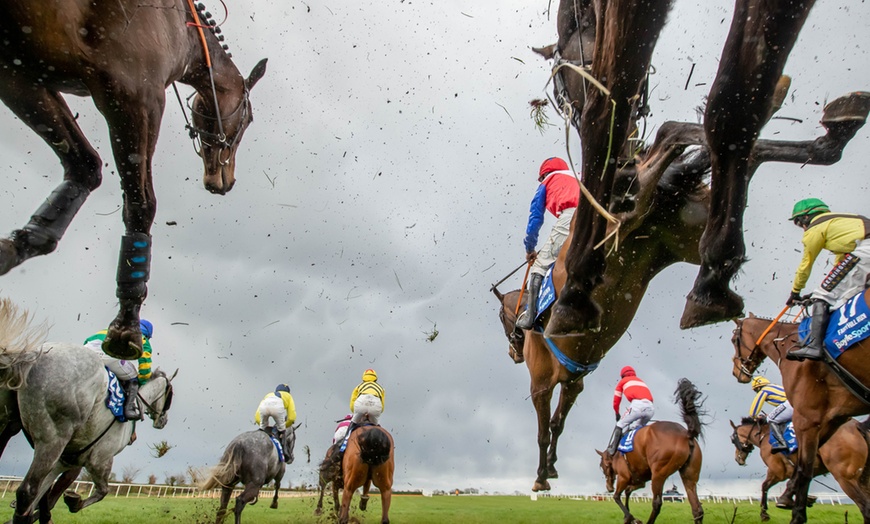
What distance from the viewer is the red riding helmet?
17.4 ft

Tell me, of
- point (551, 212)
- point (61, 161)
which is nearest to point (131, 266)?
point (61, 161)

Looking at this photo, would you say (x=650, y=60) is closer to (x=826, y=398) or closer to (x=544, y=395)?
(x=544, y=395)

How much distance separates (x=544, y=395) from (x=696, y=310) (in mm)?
3199

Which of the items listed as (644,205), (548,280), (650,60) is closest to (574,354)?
(548,280)

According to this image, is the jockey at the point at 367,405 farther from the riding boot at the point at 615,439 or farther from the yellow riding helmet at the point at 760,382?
the yellow riding helmet at the point at 760,382

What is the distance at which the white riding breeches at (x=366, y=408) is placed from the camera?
10789 millimetres

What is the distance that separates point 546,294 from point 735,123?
2.75 metres

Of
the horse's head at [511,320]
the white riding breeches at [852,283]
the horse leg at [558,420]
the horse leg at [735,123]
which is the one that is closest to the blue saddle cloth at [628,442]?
the horse's head at [511,320]

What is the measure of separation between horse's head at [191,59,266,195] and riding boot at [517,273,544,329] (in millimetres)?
2757

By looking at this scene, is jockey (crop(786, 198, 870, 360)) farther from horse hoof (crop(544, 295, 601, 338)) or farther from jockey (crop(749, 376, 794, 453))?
jockey (crop(749, 376, 794, 453))

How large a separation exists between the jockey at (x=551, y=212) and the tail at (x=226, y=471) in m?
7.47

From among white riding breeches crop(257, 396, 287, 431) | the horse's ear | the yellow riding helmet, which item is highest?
the horse's ear

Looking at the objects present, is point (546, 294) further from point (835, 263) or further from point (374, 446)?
point (374, 446)

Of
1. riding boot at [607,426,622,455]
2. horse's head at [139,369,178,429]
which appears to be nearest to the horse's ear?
horse's head at [139,369,178,429]
